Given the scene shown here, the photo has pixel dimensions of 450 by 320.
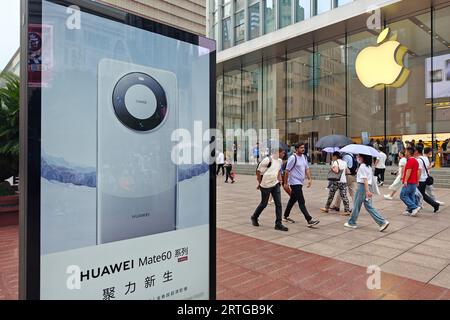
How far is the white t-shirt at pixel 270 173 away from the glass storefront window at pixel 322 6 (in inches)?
663

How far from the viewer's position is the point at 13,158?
25.2 ft

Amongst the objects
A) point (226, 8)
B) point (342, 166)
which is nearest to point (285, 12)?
point (226, 8)

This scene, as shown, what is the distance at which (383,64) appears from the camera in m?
16.4

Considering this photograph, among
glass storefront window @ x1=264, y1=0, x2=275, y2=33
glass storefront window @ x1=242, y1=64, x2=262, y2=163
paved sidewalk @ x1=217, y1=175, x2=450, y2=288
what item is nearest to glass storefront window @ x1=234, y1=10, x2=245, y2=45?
glass storefront window @ x1=242, y1=64, x2=262, y2=163

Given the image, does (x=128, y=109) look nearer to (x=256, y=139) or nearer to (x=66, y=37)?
(x=66, y=37)

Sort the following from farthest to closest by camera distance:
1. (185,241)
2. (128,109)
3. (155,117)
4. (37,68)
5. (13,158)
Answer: (13,158) < (185,241) < (155,117) < (128,109) < (37,68)

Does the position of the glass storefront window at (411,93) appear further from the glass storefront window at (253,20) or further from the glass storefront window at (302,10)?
the glass storefront window at (253,20)

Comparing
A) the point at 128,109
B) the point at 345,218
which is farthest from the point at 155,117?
the point at 345,218

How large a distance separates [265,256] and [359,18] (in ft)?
59.1

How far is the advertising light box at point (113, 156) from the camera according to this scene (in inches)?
64.6

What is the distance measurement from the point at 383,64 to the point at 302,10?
26.2ft

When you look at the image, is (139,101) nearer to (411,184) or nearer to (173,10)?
(173,10)

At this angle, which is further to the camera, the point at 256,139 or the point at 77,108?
the point at 256,139

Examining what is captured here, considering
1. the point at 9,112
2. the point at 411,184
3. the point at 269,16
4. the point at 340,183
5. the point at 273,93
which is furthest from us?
the point at 273,93
